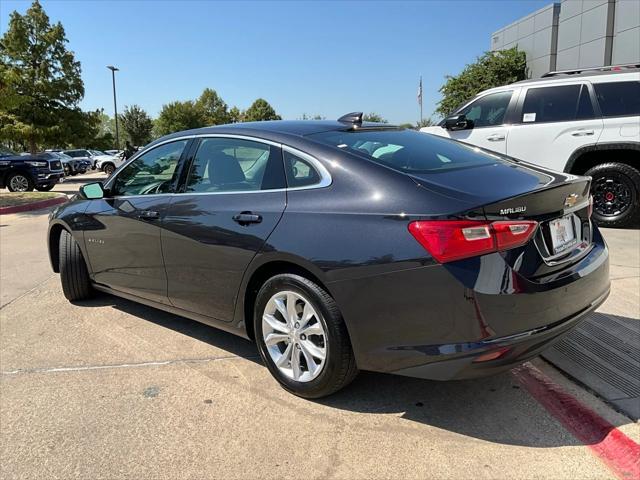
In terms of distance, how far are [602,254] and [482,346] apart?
4.06ft

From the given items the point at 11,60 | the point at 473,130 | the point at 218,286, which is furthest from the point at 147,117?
the point at 218,286

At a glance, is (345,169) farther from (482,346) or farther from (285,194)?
(482,346)

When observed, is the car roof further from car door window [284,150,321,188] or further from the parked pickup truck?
the parked pickup truck

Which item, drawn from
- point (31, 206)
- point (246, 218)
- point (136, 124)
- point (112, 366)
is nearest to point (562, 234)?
point (246, 218)

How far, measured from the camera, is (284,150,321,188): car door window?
304 cm

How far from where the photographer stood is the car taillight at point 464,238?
2438mm

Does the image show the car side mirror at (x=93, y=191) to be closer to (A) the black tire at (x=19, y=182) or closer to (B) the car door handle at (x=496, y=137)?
(B) the car door handle at (x=496, y=137)

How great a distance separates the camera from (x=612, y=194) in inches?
289

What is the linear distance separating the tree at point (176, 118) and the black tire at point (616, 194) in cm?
6015

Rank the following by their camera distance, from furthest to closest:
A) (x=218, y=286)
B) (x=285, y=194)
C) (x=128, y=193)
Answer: (x=128, y=193), (x=218, y=286), (x=285, y=194)

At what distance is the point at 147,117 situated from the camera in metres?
61.5

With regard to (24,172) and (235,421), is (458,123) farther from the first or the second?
(24,172)

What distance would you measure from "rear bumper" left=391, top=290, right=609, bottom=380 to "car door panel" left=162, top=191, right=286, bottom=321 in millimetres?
1174

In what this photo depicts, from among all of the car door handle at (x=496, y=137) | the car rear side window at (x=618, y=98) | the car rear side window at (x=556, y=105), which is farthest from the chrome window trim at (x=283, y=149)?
the car rear side window at (x=618, y=98)
